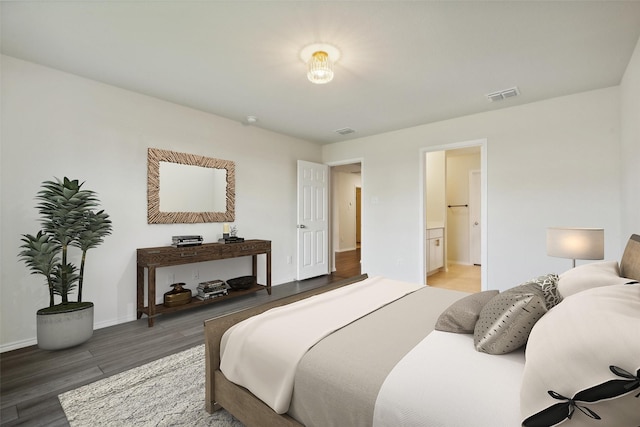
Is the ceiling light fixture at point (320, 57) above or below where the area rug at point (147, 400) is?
above

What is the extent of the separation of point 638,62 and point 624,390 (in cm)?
280

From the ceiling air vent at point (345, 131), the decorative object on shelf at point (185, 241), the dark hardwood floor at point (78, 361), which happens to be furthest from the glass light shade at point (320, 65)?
the dark hardwood floor at point (78, 361)

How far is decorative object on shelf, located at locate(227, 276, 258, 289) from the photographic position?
3854 mm

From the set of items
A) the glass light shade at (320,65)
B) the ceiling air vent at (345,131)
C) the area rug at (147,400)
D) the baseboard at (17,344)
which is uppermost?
the ceiling air vent at (345,131)

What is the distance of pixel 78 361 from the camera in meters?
2.29

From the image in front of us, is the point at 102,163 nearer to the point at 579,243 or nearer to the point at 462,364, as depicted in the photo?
the point at 462,364

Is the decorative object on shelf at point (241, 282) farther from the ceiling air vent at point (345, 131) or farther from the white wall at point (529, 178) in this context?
the ceiling air vent at point (345, 131)

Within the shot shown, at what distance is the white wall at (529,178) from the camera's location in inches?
122

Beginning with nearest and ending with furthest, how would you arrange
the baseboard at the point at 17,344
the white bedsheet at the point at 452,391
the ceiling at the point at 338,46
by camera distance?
the white bedsheet at the point at 452,391 → the ceiling at the point at 338,46 → the baseboard at the point at 17,344

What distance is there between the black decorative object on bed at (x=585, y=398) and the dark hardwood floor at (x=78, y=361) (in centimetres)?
228

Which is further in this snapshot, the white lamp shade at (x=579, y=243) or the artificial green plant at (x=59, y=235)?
the artificial green plant at (x=59, y=235)

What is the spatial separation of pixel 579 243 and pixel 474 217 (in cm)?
451

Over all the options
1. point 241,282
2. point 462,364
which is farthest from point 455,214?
point 462,364

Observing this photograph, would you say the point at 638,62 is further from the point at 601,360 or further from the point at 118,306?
the point at 118,306
